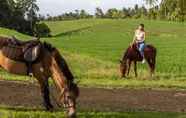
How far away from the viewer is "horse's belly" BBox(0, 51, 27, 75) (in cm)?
1237

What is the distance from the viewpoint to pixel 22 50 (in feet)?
40.9

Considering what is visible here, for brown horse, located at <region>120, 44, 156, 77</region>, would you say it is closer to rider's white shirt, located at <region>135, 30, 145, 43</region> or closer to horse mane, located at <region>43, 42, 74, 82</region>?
rider's white shirt, located at <region>135, 30, 145, 43</region>

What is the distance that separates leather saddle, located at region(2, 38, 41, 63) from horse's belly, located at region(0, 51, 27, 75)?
0.30ft

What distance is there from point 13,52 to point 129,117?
299 cm

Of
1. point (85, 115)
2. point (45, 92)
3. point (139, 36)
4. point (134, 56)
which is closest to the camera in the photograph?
point (85, 115)

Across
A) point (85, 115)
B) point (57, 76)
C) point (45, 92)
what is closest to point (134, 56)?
point (45, 92)

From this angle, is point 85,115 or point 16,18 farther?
point 16,18

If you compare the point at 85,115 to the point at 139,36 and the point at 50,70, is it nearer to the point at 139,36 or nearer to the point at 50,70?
the point at 50,70

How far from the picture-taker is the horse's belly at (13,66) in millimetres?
12367

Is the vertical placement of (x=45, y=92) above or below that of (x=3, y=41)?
below

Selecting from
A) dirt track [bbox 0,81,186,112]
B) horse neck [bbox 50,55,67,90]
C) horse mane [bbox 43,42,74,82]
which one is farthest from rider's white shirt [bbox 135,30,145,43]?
horse neck [bbox 50,55,67,90]

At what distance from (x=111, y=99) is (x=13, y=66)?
467 centimetres

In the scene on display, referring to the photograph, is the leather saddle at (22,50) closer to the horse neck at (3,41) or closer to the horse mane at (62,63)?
the horse neck at (3,41)

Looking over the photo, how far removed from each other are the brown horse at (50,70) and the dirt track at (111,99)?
1.64 metres
